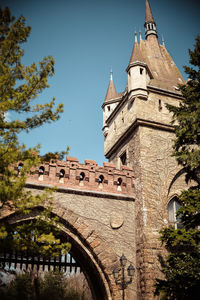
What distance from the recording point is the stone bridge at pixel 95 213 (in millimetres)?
9344

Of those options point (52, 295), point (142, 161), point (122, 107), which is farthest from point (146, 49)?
point (52, 295)

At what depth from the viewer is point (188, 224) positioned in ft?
26.1

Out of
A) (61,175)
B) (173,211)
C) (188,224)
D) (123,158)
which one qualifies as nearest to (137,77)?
Answer: (123,158)

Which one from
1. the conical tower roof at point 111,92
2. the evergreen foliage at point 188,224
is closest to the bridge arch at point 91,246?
the evergreen foliage at point 188,224

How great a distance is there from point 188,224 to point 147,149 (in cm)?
392

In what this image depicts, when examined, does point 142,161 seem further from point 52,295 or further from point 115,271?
point 52,295

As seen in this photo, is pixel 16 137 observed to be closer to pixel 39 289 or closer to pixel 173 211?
pixel 173 211

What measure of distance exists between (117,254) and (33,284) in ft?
38.1

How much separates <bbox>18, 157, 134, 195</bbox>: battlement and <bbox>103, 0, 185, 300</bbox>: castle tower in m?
0.52

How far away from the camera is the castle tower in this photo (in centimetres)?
950

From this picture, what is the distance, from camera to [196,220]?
7840 mm

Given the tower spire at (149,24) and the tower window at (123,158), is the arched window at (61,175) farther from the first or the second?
the tower spire at (149,24)

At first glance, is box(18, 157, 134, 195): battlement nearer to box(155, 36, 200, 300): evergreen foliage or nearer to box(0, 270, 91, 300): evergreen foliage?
box(155, 36, 200, 300): evergreen foliage

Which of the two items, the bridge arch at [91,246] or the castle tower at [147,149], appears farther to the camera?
the castle tower at [147,149]
